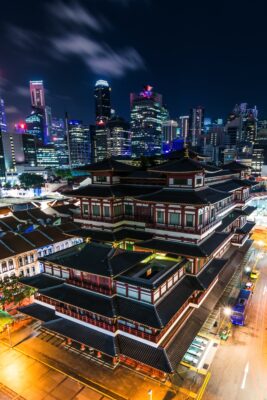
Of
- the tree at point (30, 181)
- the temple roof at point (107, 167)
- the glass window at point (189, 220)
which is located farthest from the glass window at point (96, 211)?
the tree at point (30, 181)

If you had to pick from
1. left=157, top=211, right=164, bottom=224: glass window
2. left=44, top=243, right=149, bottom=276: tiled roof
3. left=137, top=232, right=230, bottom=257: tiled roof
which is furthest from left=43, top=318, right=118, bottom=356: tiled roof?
left=157, top=211, right=164, bottom=224: glass window

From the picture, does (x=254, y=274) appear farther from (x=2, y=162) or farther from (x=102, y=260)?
(x=2, y=162)

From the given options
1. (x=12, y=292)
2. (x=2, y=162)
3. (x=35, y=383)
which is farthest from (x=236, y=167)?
(x=2, y=162)

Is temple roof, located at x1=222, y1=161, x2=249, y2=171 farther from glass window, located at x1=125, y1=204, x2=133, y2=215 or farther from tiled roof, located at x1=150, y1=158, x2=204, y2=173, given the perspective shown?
glass window, located at x1=125, y1=204, x2=133, y2=215

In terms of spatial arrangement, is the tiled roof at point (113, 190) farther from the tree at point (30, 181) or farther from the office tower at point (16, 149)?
the office tower at point (16, 149)

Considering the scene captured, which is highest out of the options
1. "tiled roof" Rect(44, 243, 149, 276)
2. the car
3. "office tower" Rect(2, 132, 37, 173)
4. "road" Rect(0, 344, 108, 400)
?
"office tower" Rect(2, 132, 37, 173)

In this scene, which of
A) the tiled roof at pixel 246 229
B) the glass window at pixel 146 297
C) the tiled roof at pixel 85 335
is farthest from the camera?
the tiled roof at pixel 246 229

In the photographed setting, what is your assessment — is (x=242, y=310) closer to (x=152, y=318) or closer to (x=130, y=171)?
(x=152, y=318)
